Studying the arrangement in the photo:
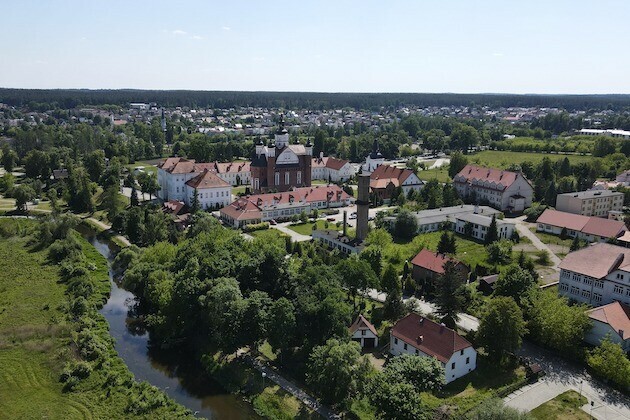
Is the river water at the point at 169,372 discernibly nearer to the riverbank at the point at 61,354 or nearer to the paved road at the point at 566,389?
the riverbank at the point at 61,354

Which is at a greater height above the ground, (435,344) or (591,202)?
(591,202)

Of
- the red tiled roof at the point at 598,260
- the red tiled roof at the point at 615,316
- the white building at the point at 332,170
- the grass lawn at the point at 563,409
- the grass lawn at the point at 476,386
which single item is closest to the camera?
the grass lawn at the point at 563,409

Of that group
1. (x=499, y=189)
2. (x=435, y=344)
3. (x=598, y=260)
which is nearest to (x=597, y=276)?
(x=598, y=260)

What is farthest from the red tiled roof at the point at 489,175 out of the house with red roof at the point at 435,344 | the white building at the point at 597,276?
the house with red roof at the point at 435,344

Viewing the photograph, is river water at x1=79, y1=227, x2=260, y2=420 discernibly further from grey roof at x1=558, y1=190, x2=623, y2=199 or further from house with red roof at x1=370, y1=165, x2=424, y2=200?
grey roof at x1=558, y1=190, x2=623, y2=199

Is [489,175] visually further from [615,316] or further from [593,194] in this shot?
[615,316]

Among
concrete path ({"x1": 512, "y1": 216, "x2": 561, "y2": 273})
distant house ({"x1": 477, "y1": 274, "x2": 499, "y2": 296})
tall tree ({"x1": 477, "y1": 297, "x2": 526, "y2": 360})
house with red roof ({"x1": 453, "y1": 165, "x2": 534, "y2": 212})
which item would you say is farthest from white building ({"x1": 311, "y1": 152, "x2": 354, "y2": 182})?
tall tree ({"x1": 477, "y1": 297, "x2": 526, "y2": 360})

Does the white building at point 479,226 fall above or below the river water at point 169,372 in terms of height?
above
